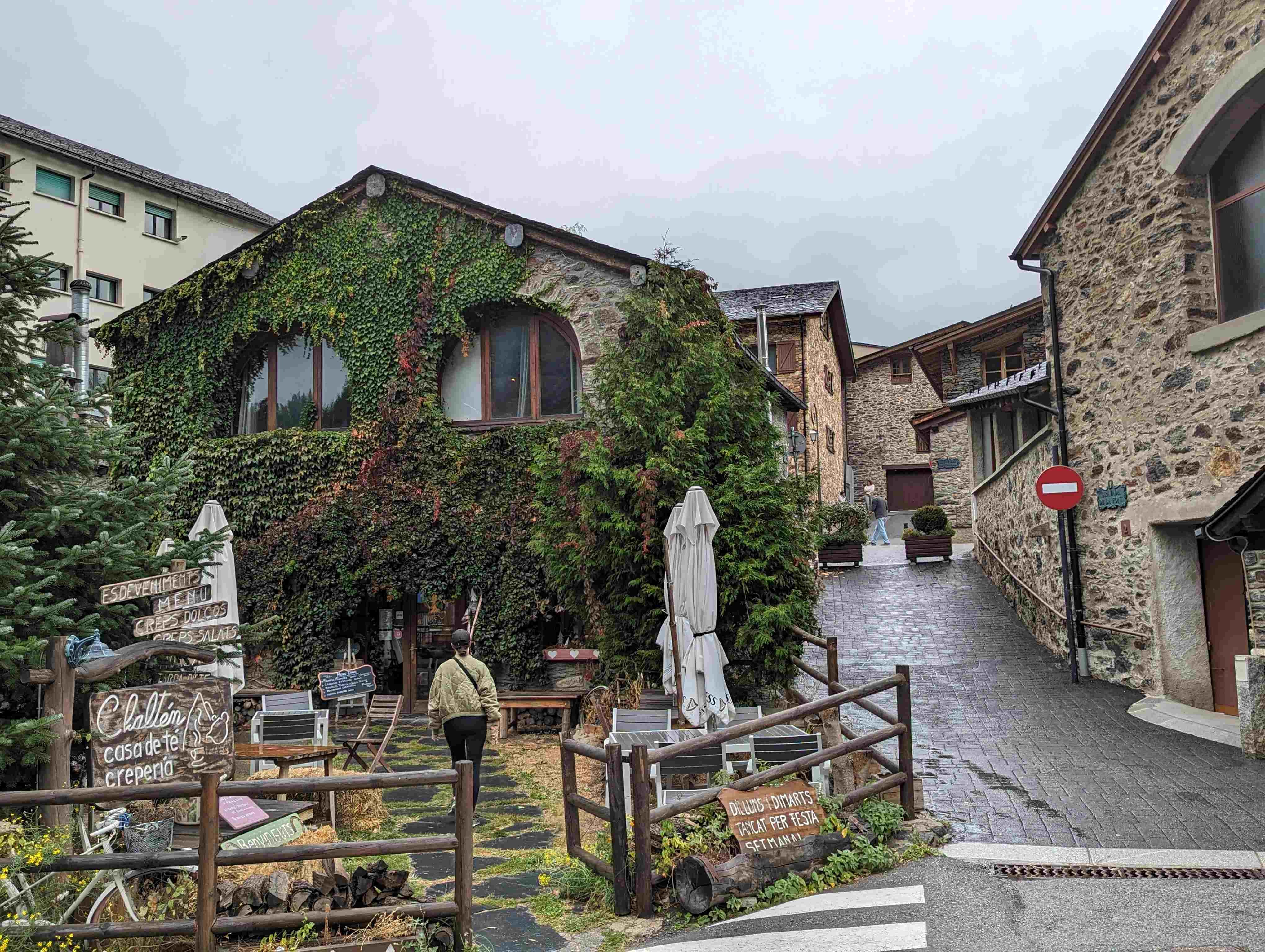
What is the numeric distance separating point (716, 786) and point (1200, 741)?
5.66m

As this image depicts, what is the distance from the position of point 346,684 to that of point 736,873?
22.2ft

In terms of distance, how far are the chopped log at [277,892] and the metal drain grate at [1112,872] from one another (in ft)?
13.5

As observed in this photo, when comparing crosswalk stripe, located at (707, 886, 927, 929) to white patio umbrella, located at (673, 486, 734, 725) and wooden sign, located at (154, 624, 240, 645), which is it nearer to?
white patio umbrella, located at (673, 486, 734, 725)

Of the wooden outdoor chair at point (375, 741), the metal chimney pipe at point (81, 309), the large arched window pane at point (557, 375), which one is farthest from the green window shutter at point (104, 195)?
the wooden outdoor chair at point (375, 741)

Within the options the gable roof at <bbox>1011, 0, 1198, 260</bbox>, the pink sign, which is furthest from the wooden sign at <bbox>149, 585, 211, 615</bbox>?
the gable roof at <bbox>1011, 0, 1198, 260</bbox>

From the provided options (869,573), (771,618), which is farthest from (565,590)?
(869,573)

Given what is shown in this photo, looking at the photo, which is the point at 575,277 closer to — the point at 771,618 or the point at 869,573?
the point at 771,618

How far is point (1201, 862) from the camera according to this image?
6.10 metres

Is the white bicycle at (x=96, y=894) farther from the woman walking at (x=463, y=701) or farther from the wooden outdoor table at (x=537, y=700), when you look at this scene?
the wooden outdoor table at (x=537, y=700)

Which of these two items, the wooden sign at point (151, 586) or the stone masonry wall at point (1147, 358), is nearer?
the wooden sign at point (151, 586)

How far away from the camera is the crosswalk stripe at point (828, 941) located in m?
Answer: 5.10

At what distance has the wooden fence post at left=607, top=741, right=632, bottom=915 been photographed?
593cm

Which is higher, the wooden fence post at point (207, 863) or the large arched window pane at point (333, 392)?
the large arched window pane at point (333, 392)

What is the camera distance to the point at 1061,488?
12508 mm
